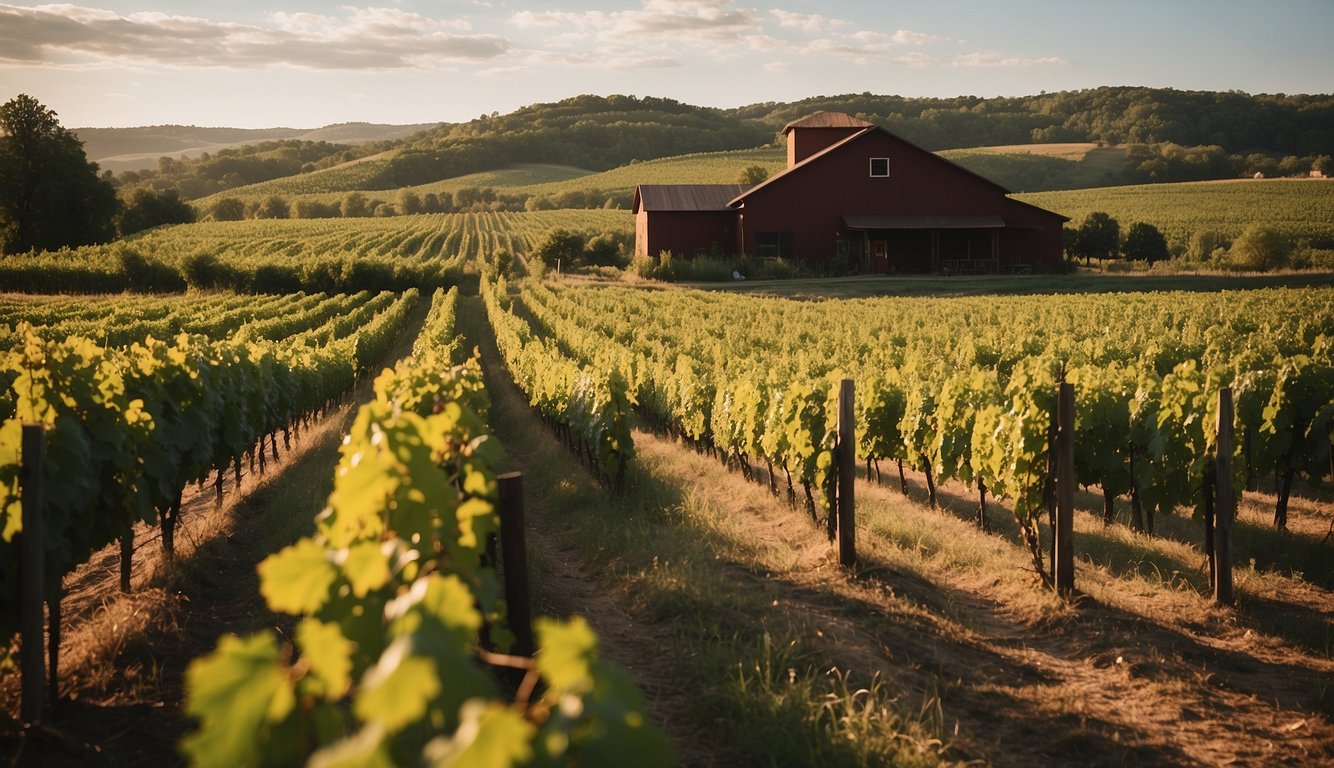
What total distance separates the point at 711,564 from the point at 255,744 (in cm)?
559

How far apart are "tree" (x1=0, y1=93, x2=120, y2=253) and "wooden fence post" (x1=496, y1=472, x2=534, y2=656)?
216ft

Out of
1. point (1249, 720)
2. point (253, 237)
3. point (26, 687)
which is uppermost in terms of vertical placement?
point (253, 237)

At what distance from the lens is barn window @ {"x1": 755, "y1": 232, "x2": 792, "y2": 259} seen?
42.7 meters

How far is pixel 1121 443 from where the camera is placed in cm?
930

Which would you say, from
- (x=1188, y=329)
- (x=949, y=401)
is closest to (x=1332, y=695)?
(x=949, y=401)

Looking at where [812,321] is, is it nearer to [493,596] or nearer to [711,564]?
[711,564]

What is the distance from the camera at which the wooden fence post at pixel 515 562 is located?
4980 millimetres

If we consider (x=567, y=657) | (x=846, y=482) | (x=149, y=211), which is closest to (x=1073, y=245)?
(x=846, y=482)

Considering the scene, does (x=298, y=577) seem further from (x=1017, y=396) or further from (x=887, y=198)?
(x=887, y=198)

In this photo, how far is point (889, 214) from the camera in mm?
41969

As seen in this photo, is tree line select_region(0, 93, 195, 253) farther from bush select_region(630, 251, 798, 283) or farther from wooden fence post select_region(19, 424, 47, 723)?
wooden fence post select_region(19, 424, 47, 723)

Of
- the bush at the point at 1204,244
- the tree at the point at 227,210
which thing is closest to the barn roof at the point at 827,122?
the bush at the point at 1204,244

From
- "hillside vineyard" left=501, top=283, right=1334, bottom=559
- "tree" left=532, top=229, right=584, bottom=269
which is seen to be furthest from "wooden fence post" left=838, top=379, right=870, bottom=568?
"tree" left=532, top=229, right=584, bottom=269

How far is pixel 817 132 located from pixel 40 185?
4873 centimetres
